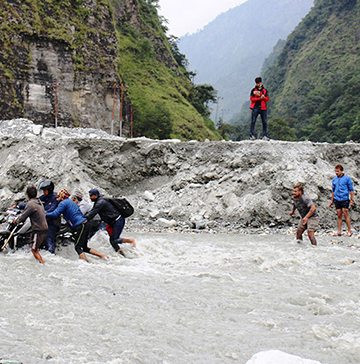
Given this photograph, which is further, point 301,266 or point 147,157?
point 147,157

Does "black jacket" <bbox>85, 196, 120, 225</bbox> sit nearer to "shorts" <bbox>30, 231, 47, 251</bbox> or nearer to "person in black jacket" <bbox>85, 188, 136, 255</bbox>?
"person in black jacket" <bbox>85, 188, 136, 255</bbox>

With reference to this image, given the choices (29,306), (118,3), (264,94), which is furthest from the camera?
(118,3)

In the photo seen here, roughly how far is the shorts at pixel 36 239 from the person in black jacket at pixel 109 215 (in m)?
0.94

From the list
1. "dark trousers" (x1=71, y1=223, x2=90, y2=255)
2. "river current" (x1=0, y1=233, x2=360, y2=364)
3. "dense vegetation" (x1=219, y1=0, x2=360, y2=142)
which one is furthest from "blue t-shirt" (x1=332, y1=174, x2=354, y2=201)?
"dense vegetation" (x1=219, y1=0, x2=360, y2=142)

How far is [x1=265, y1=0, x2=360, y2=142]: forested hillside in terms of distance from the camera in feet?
175

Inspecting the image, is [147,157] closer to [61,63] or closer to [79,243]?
[79,243]

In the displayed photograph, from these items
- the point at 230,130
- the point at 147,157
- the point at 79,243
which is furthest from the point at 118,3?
the point at 79,243

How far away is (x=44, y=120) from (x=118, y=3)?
29.7 metres

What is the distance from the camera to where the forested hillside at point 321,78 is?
53344 millimetres

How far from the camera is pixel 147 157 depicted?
15.0 meters

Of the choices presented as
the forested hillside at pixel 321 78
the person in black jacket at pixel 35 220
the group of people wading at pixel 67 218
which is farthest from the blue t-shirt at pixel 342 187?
the forested hillside at pixel 321 78

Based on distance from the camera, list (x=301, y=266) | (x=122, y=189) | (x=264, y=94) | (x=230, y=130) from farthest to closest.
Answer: (x=230, y=130) < (x=122, y=189) < (x=264, y=94) < (x=301, y=266)

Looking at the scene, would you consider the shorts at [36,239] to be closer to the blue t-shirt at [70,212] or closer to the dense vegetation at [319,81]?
the blue t-shirt at [70,212]

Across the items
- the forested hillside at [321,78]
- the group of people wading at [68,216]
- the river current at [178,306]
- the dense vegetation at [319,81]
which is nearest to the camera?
the river current at [178,306]
